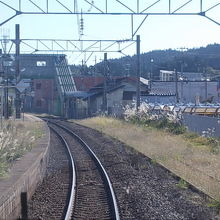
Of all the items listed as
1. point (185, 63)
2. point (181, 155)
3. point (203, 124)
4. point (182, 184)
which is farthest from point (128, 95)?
point (185, 63)

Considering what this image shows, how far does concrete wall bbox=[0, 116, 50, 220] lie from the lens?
10633 mm

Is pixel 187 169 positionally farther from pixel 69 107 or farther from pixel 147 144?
pixel 69 107

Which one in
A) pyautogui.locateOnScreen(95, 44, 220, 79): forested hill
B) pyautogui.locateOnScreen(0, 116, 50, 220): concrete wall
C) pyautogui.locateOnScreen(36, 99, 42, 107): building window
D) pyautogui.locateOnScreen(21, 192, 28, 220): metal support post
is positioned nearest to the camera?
pyautogui.locateOnScreen(0, 116, 50, 220): concrete wall

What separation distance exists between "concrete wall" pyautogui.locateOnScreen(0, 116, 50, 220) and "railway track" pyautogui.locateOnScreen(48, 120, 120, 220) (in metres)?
0.97

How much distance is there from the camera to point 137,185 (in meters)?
16.3

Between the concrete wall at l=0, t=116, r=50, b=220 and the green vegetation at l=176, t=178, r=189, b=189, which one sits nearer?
the concrete wall at l=0, t=116, r=50, b=220

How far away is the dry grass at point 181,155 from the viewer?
16.1 metres

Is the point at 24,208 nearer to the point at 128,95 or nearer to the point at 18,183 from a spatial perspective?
the point at 18,183

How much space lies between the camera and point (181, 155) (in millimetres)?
23156

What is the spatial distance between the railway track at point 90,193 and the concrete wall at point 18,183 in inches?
38.2

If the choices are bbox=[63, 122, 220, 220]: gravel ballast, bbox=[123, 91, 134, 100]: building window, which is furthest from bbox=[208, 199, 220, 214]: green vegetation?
bbox=[123, 91, 134, 100]: building window

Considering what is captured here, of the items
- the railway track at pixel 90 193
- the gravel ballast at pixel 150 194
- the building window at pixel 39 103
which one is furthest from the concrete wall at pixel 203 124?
the building window at pixel 39 103

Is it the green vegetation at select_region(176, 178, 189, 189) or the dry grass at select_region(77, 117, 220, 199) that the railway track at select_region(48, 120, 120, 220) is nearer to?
the green vegetation at select_region(176, 178, 189, 189)

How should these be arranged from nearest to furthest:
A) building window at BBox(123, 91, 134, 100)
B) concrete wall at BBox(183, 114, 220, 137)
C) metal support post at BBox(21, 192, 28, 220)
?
1. metal support post at BBox(21, 192, 28, 220)
2. concrete wall at BBox(183, 114, 220, 137)
3. building window at BBox(123, 91, 134, 100)
